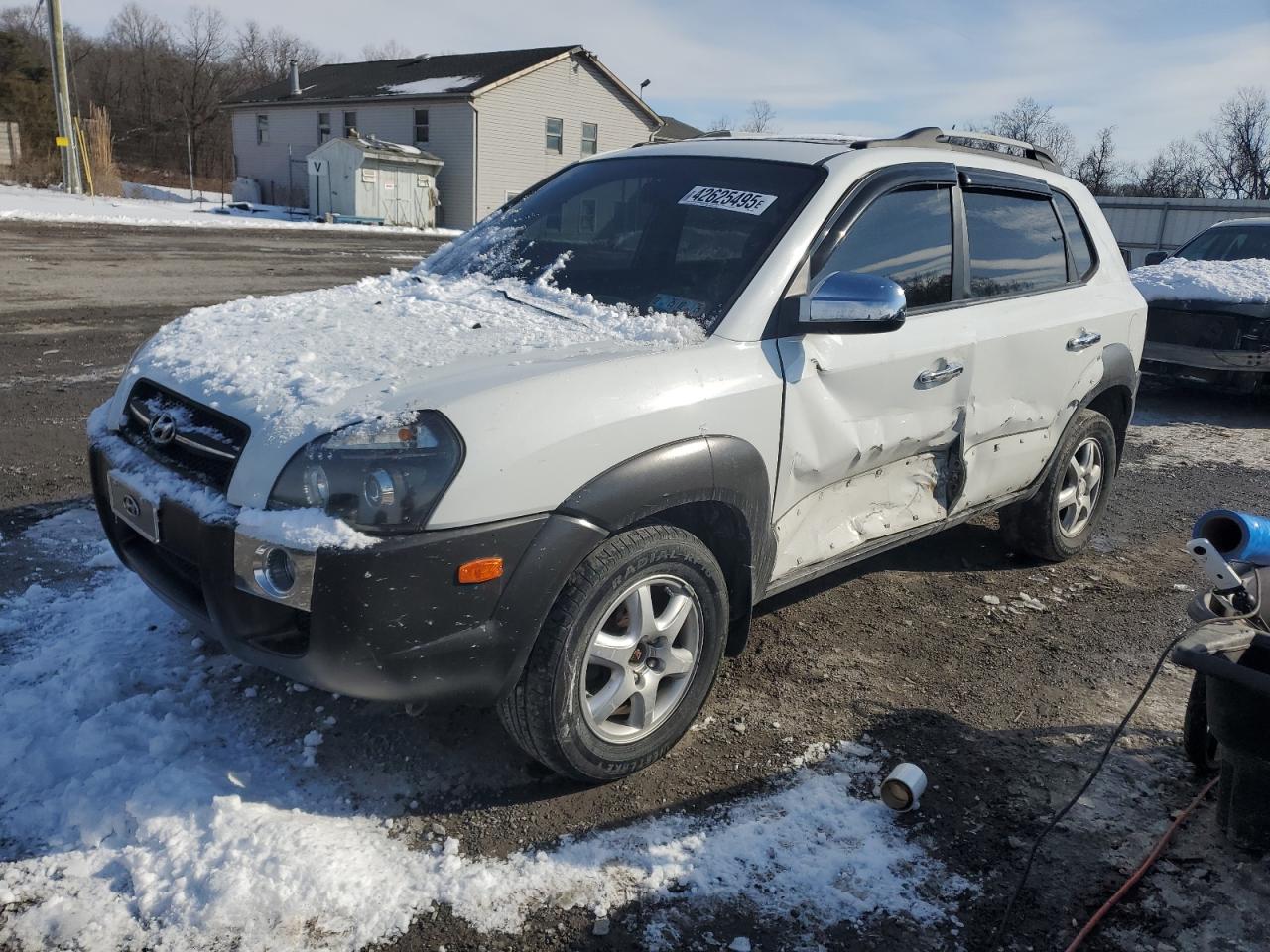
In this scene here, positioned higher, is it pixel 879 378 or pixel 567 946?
pixel 879 378

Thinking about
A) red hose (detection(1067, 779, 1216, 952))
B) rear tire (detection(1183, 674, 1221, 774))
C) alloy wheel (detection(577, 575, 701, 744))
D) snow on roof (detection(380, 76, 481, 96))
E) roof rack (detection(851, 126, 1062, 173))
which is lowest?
red hose (detection(1067, 779, 1216, 952))

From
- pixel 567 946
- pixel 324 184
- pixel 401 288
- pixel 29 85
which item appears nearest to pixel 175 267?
pixel 401 288

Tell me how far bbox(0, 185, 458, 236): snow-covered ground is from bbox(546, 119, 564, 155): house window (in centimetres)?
765

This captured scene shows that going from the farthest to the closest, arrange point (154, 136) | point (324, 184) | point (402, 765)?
point (154, 136)
point (324, 184)
point (402, 765)

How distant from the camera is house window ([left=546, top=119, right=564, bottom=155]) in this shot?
38938mm

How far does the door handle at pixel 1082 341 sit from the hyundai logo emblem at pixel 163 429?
12.1ft

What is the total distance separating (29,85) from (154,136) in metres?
19.1

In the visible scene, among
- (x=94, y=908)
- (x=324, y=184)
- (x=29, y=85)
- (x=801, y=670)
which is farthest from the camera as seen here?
(x=29, y=85)

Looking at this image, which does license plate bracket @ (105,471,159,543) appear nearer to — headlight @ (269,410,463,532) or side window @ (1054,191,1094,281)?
headlight @ (269,410,463,532)

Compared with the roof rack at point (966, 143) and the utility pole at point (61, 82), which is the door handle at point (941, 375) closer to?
the roof rack at point (966, 143)

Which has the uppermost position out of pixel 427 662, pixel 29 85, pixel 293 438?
pixel 29 85

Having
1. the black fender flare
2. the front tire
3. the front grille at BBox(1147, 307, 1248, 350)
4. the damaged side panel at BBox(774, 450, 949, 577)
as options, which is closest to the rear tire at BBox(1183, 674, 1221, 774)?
the damaged side panel at BBox(774, 450, 949, 577)

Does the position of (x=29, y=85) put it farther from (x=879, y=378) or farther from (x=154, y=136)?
(x=879, y=378)

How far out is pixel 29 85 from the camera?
42219 millimetres
